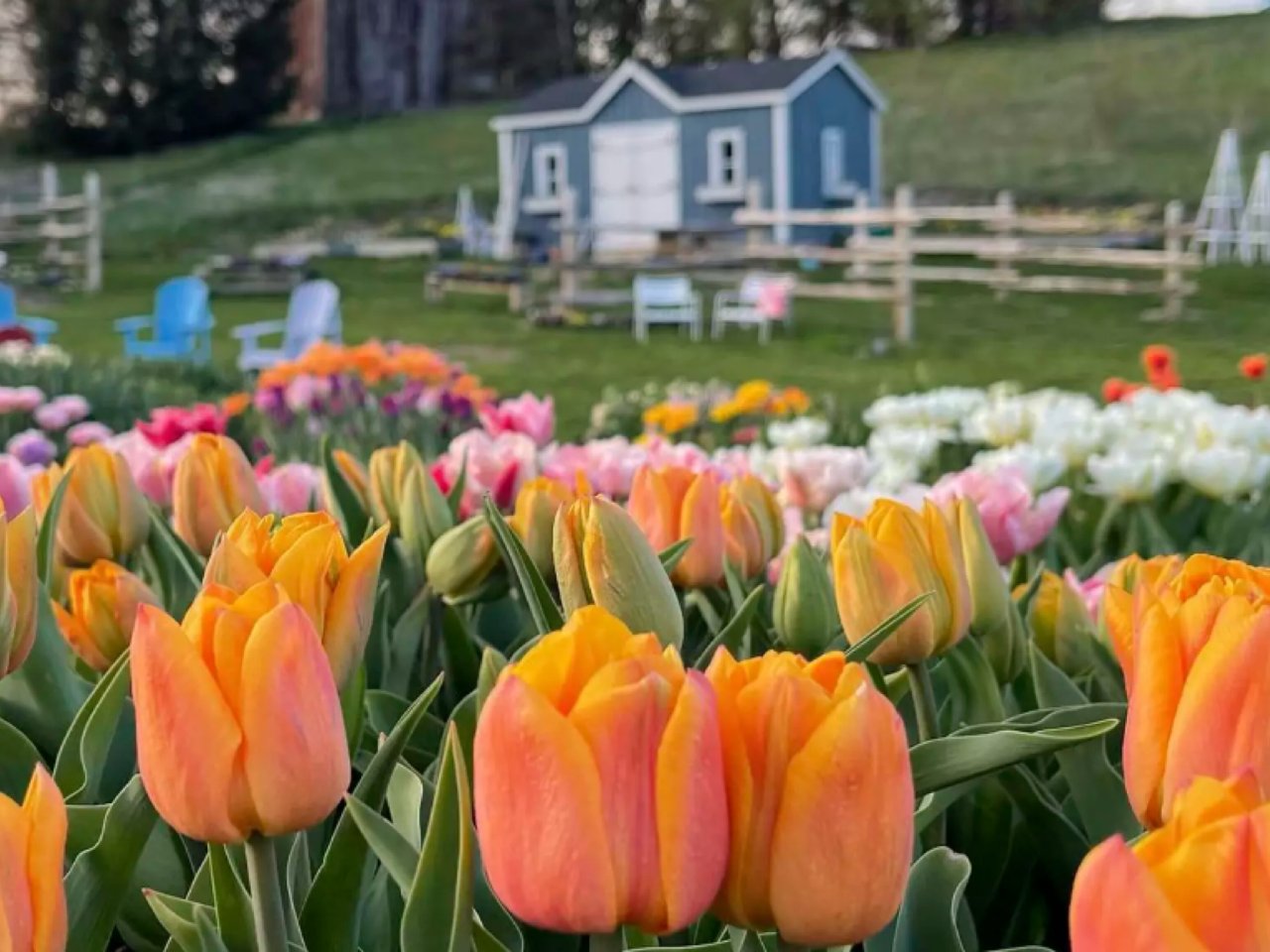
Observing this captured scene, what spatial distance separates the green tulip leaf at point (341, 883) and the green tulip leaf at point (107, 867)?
0.26ft

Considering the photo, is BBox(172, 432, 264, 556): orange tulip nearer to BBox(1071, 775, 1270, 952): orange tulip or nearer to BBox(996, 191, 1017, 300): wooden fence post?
BBox(1071, 775, 1270, 952): orange tulip

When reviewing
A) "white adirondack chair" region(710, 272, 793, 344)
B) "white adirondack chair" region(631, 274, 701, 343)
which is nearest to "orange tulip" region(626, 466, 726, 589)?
"white adirondack chair" region(710, 272, 793, 344)

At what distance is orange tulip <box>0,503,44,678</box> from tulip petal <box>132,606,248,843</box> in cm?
26

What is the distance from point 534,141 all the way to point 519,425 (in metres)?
18.2

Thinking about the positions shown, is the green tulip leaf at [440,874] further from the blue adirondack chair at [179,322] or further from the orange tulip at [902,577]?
the blue adirondack chair at [179,322]

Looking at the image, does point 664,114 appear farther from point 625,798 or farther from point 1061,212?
point 625,798

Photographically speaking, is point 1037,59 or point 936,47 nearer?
point 1037,59

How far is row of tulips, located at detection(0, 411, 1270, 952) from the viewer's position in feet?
1.60

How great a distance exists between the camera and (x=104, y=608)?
108 cm

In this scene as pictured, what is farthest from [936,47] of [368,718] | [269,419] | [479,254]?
[368,718]

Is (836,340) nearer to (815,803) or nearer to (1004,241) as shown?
(1004,241)

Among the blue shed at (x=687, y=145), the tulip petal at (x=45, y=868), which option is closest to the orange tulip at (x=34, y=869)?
the tulip petal at (x=45, y=868)

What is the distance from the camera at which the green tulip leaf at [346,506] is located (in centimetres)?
143

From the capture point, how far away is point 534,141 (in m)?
20.1
